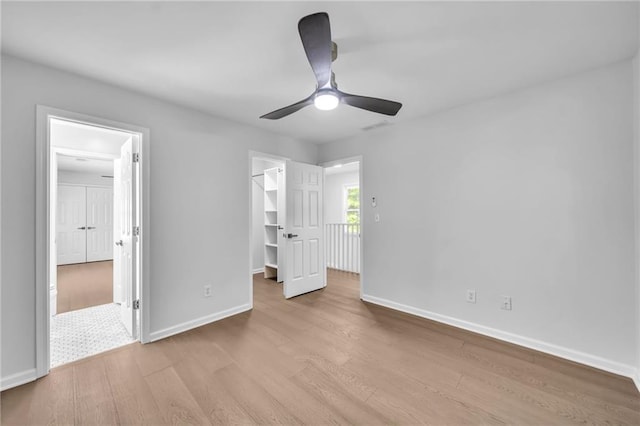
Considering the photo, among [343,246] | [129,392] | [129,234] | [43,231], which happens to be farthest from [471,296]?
[43,231]

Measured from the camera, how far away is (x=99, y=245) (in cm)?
730

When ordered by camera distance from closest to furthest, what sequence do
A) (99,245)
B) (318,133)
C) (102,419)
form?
1. (102,419)
2. (318,133)
3. (99,245)

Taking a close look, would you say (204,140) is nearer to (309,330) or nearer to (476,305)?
(309,330)

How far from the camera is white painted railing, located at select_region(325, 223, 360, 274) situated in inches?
229

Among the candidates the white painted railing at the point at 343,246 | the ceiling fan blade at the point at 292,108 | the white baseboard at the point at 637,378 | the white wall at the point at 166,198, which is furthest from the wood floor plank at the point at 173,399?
the white painted railing at the point at 343,246

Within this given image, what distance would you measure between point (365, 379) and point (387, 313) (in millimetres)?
1428

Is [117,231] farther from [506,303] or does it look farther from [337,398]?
[506,303]

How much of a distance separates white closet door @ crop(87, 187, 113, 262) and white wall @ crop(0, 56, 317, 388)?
6286mm

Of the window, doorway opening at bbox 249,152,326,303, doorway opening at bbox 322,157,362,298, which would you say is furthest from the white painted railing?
doorway opening at bbox 249,152,326,303

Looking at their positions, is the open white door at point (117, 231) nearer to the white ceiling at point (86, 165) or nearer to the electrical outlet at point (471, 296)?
the white ceiling at point (86, 165)

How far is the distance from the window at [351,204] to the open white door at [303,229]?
2433mm

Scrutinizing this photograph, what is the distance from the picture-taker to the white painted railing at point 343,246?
19.1 ft

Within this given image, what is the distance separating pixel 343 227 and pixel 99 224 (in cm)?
672

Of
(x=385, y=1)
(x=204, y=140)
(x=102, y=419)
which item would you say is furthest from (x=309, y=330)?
(x=385, y=1)
